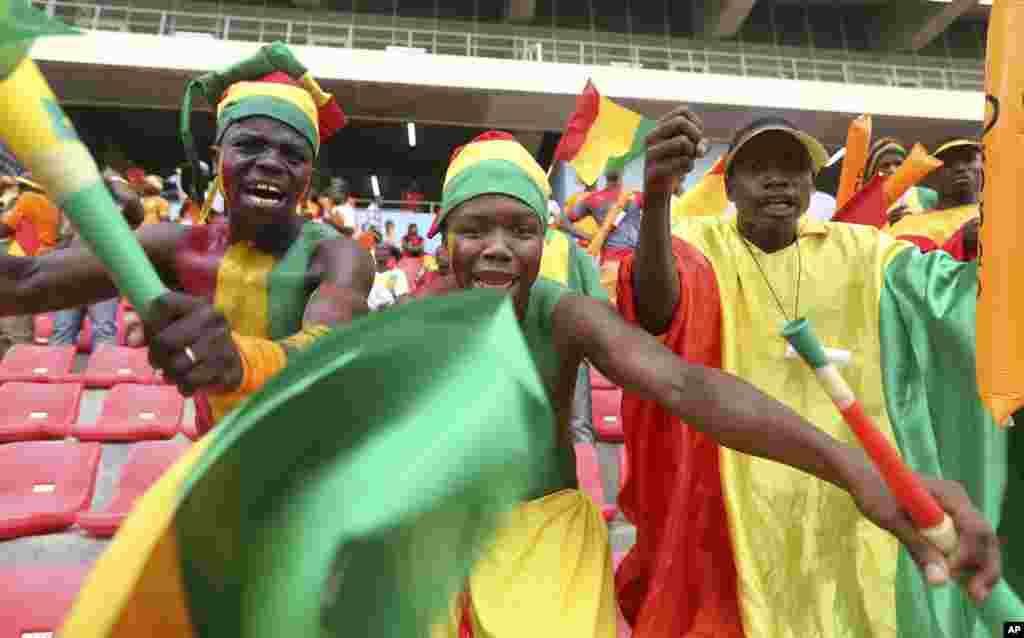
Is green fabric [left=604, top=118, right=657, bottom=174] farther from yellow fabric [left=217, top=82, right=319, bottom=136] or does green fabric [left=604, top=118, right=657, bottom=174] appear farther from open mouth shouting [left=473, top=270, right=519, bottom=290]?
open mouth shouting [left=473, top=270, right=519, bottom=290]

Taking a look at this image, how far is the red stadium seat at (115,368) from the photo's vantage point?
524cm

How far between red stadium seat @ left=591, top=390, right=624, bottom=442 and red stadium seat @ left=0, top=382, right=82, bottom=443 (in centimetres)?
313

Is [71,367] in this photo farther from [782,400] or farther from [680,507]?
[782,400]

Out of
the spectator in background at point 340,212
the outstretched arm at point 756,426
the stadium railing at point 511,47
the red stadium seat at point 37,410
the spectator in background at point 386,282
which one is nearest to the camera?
the outstretched arm at point 756,426

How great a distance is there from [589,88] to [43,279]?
2.49 meters

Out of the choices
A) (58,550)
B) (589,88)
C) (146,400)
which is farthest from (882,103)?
(58,550)

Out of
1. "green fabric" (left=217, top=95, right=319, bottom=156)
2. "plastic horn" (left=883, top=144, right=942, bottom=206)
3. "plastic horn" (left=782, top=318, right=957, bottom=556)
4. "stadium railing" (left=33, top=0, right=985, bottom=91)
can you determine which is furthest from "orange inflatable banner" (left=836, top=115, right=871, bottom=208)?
"stadium railing" (left=33, top=0, right=985, bottom=91)

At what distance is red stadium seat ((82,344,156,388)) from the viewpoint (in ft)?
17.2

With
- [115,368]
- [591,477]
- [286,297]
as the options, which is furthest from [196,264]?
Result: [115,368]

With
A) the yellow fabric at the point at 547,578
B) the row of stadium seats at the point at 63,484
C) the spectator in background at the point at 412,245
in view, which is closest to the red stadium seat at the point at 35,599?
the row of stadium seats at the point at 63,484

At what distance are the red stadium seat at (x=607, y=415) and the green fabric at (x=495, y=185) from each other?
2775 mm

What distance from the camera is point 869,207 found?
2.96 meters

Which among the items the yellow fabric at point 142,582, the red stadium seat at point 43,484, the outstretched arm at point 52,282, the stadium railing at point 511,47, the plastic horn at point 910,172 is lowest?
the red stadium seat at point 43,484

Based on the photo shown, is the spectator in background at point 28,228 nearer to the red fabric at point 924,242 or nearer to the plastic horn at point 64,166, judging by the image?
the plastic horn at point 64,166
